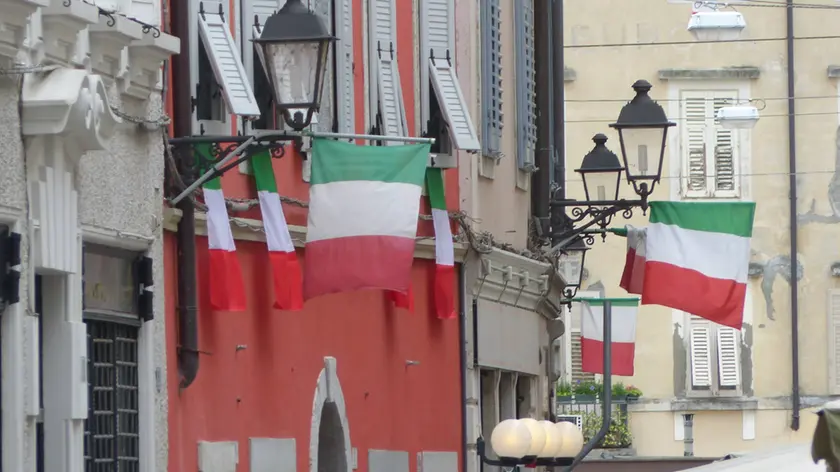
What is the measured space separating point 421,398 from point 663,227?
240 centimetres

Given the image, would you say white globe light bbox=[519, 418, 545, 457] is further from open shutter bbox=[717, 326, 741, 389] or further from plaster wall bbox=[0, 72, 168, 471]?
open shutter bbox=[717, 326, 741, 389]

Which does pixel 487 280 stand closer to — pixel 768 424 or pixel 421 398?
pixel 421 398

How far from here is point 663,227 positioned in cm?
1939

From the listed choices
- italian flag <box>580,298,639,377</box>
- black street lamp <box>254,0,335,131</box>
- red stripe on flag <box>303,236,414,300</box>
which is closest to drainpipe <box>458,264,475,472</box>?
italian flag <box>580,298,639,377</box>

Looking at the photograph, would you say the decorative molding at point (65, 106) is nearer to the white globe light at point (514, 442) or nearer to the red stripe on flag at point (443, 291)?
the white globe light at point (514, 442)

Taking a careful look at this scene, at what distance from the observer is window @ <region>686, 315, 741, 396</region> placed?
37.9m

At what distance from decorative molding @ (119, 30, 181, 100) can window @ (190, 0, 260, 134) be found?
0.96m

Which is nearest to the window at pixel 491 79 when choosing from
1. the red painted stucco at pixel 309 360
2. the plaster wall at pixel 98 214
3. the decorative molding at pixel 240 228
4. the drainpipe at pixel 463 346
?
the red painted stucco at pixel 309 360

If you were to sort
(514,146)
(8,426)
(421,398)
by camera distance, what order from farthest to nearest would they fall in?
(514,146)
(421,398)
(8,426)

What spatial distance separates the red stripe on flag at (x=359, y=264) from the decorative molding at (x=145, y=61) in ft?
6.47

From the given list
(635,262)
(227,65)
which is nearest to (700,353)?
(635,262)

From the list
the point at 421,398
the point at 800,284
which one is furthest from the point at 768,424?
the point at 421,398

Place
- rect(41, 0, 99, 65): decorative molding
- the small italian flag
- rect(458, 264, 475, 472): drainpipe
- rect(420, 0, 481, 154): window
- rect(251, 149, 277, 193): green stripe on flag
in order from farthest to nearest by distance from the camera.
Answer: rect(458, 264, 475, 472): drainpipe, the small italian flag, rect(420, 0, 481, 154): window, rect(251, 149, 277, 193): green stripe on flag, rect(41, 0, 99, 65): decorative molding

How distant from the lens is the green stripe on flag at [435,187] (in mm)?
18719
